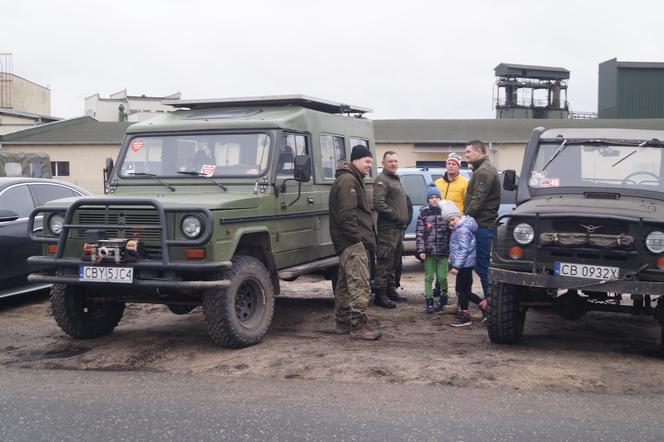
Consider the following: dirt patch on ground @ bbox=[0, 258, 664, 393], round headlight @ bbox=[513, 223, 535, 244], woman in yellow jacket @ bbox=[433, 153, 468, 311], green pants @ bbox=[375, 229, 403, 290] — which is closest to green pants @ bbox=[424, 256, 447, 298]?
woman in yellow jacket @ bbox=[433, 153, 468, 311]

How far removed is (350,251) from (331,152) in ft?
6.14

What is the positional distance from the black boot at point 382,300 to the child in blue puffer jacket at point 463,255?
1.19 metres

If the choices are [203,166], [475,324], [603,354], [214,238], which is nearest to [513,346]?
[603,354]

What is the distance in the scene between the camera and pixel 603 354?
21.7 ft

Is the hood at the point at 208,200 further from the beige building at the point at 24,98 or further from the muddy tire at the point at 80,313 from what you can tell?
Answer: the beige building at the point at 24,98

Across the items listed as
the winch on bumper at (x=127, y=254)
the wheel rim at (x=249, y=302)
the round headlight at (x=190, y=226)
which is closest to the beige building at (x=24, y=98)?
the winch on bumper at (x=127, y=254)

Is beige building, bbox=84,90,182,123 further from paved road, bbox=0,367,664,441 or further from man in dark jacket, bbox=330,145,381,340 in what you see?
paved road, bbox=0,367,664,441

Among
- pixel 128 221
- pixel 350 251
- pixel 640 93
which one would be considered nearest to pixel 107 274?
pixel 128 221

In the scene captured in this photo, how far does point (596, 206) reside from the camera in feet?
21.5

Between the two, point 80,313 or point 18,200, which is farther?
point 18,200

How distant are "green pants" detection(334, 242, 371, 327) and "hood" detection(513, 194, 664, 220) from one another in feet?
5.50

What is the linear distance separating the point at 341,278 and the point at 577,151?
9.12ft

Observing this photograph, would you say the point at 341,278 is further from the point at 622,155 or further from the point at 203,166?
the point at 622,155

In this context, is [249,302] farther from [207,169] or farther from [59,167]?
[59,167]
